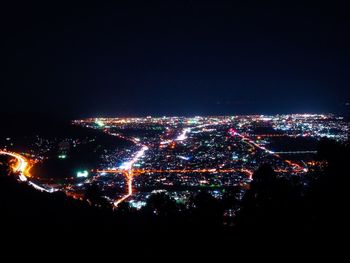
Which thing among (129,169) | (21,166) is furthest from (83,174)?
(21,166)

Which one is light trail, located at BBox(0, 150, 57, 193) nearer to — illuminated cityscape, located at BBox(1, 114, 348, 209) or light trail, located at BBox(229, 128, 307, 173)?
illuminated cityscape, located at BBox(1, 114, 348, 209)

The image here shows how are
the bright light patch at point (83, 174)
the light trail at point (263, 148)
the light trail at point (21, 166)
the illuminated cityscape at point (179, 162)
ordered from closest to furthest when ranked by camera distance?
the illuminated cityscape at point (179, 162) < the light trail at point (21, 166) < the light trail at point (263, 148) < the bright light patch at point (83, 174)

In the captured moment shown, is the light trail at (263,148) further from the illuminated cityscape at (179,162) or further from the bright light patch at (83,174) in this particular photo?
the bright light patch at (83,174)

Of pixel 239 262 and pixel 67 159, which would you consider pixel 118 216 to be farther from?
pixel 67 159

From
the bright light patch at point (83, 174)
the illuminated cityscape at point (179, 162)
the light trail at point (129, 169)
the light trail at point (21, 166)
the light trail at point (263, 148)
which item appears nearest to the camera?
the light trail at point (129, 169)

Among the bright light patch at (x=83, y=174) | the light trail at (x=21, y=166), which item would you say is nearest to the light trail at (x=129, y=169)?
the bright light patch at (x=83, y=174)

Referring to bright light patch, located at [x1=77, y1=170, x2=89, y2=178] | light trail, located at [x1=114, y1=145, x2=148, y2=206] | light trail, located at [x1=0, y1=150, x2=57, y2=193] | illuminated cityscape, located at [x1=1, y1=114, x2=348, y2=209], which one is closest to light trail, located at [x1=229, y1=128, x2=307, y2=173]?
illuminated cityscape, located at [x1=1, y1=114, x2=348, y2=209]

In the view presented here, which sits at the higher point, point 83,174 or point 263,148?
point 263,148

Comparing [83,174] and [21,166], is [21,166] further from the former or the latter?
[83,174]

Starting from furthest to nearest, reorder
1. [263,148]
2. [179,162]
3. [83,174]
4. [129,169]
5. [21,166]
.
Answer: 1. [263,148]
2. [179,162]
3. [21,166]
4. [129,169]
5. [83,174]

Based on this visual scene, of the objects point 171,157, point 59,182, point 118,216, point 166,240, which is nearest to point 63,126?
point 171,157

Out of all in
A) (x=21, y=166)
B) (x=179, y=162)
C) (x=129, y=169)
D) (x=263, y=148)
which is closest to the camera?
(x=129, y=169)

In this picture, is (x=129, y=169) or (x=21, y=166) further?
(x=21, y=166)
